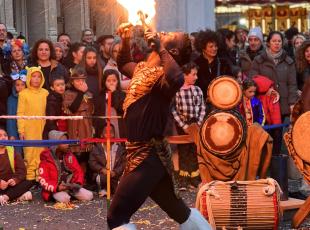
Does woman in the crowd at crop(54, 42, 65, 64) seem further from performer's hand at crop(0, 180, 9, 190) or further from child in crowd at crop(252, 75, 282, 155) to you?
child in crowd at crop(252, 75, 282, 155)

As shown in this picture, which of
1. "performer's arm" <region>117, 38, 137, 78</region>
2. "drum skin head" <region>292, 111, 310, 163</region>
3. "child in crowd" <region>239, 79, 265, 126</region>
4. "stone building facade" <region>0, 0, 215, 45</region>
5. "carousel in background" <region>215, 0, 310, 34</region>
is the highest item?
"carousel in background" <region>215, 0, 310, 34</region>

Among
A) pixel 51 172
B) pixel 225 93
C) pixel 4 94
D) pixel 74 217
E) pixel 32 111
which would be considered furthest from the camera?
pixel 4 94

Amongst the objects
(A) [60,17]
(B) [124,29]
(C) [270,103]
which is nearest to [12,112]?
(C) [270,103]

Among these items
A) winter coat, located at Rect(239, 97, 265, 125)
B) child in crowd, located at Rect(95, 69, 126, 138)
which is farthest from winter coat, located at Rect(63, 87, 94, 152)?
winter coat, located at Rect(239, 97, 265, 125)

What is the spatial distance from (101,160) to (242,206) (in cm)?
216

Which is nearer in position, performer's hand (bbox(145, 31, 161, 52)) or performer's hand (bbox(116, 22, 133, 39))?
performer's hand (bbox(145, 31, 161, 52))

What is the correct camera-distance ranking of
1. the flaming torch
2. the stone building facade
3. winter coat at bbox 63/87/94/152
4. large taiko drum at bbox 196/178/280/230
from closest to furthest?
1. the flaming torch
2. large taiko drum at bbox 196/178/280/230
3. winter coat at bbox 63/87/94/152
4. the stone building facade

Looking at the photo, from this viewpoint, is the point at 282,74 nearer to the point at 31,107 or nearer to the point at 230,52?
the point at 230,52

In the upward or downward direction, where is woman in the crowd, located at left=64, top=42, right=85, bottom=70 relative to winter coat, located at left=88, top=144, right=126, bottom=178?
upward

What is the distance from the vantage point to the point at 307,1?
118ft

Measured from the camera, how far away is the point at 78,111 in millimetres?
7902

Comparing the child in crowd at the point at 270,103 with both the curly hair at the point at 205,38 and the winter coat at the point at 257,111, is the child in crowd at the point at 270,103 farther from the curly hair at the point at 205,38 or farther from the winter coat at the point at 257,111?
the curly hair at the point at 205,38

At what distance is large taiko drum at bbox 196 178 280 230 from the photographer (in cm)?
594

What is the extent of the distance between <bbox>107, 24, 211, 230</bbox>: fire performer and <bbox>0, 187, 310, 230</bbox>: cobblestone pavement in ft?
5.29
